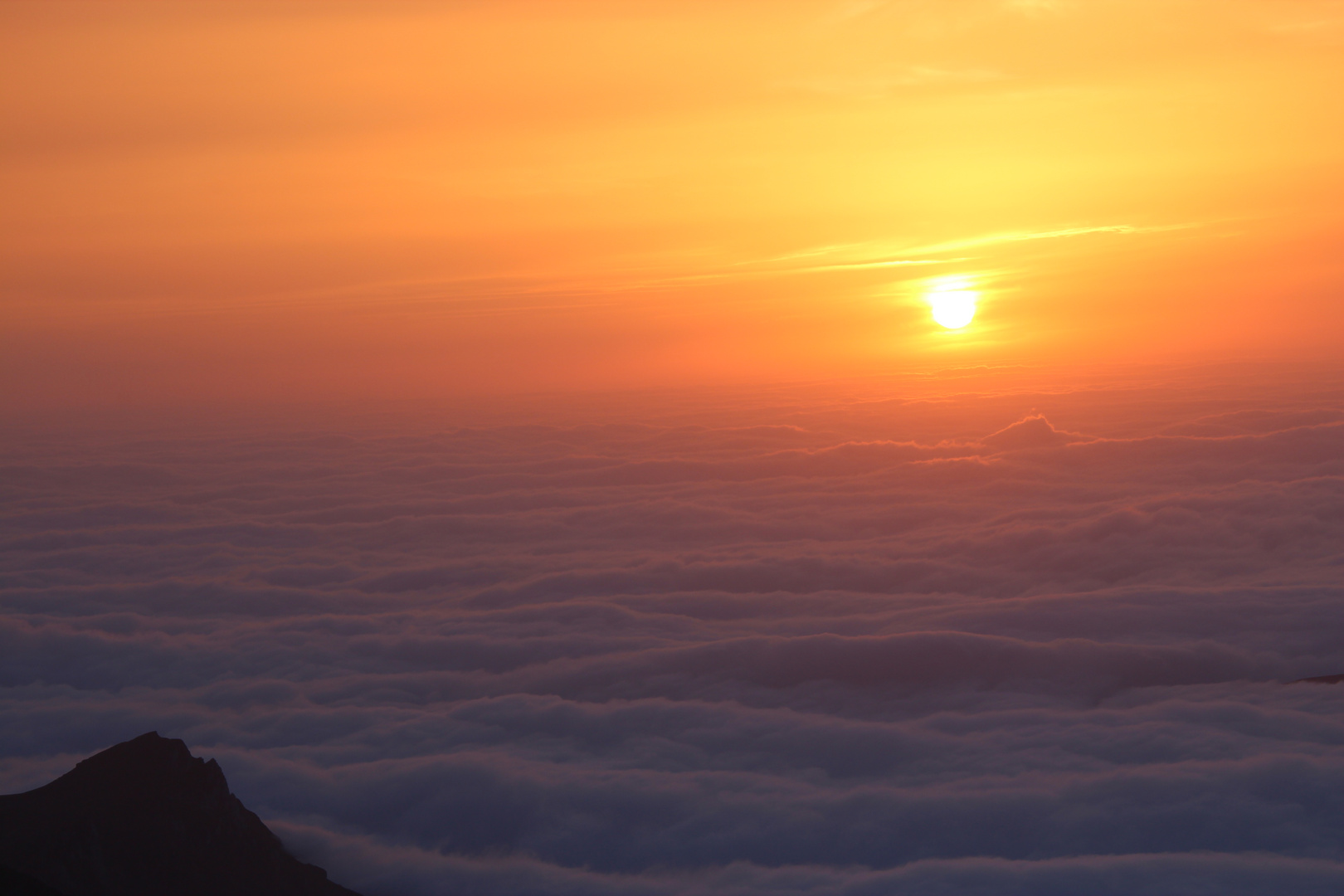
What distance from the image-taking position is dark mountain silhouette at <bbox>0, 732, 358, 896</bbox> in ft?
33.7

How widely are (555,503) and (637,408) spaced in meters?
94.1

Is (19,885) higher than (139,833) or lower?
lower

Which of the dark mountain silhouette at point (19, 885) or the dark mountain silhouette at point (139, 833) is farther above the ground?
the dark mountain silhouette at point (139, 833)

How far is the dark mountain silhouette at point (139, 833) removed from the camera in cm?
1026

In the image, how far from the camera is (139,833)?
11.2m

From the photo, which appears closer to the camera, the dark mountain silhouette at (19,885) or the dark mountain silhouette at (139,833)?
the dark mountain silhouette at (19,885)

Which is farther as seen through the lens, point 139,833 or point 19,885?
point 139,833

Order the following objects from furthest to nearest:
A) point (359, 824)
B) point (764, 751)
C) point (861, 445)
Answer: point (861, 445), point (764, 751), point (359, 824)

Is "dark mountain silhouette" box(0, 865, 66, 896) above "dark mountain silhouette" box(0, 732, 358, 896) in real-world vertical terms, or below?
below

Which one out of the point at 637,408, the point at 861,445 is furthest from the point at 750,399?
the point at 861,445

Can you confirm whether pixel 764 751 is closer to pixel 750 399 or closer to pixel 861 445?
pixel 861 445

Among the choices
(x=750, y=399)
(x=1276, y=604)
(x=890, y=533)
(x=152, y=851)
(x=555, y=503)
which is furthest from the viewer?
(x=750, y=399)

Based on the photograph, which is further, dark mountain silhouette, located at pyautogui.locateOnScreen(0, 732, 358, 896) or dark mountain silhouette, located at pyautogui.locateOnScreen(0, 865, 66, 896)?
dark mountain silhouette, located at pyautogui.locateOnScreen(0, 732, 358, 896)

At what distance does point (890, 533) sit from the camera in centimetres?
4444
